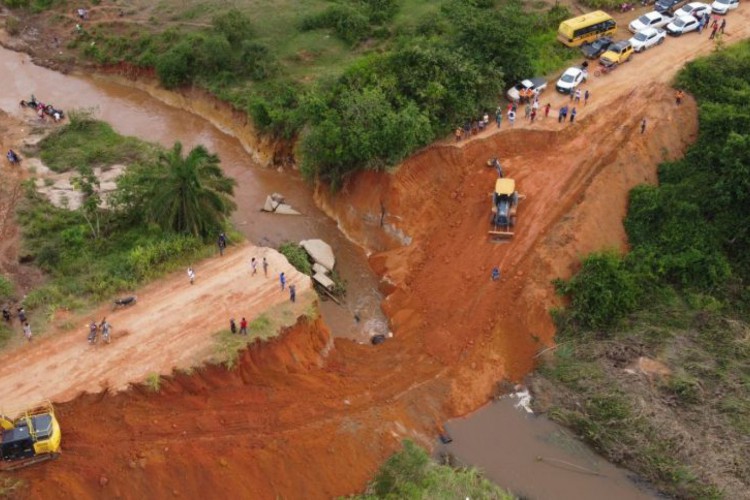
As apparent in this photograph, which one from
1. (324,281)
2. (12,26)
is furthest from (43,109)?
(324,281)

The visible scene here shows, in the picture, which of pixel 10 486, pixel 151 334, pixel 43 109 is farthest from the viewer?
pixel 43 109

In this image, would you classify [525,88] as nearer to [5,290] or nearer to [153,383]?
[153,383]

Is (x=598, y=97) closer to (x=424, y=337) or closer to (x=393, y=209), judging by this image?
(x=393, y=209)

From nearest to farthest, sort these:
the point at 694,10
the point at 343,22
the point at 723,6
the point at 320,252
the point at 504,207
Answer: the point at 504,207 → the point at 320,252 → the point at 694,10 → the point at 723,6 → the point at 343,22

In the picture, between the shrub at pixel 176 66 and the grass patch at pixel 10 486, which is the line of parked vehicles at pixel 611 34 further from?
the grass patch at pixel 10 486

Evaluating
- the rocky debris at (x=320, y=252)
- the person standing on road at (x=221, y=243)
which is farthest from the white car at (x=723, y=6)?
the person standing on road at (x=221, y=243)

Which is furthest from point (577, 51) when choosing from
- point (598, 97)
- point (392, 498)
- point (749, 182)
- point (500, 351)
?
point (392, 498)
